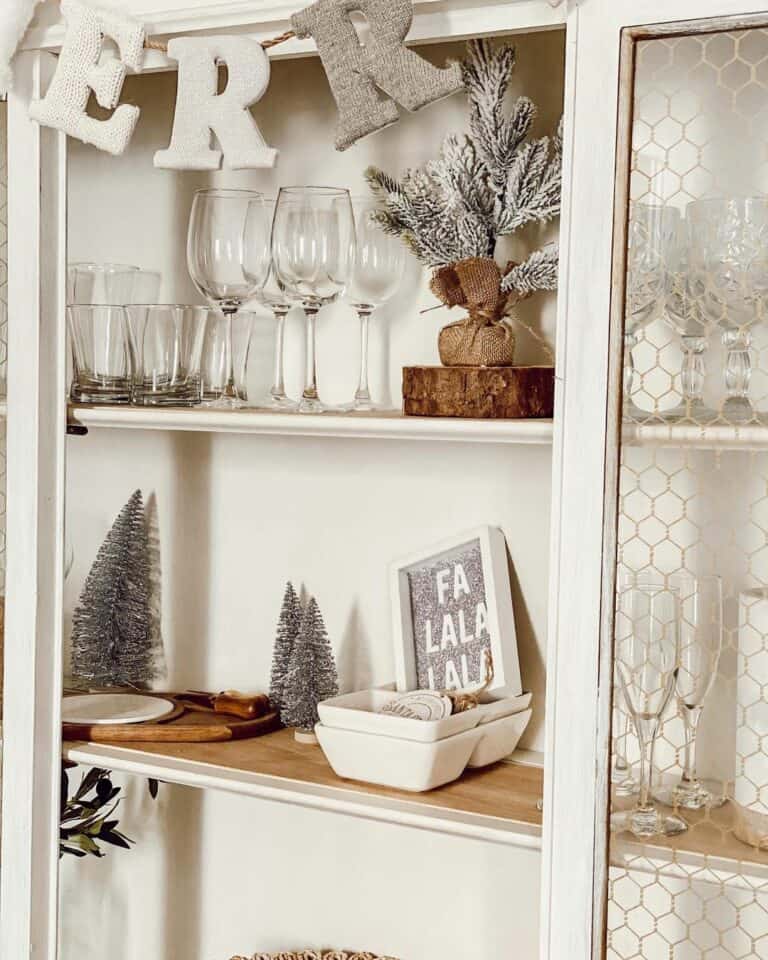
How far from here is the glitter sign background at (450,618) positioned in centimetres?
145

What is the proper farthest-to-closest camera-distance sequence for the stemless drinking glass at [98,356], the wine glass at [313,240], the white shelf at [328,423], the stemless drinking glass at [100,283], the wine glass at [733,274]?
the stemless drinking glass at [100,283], the stemless drinking glass at [98,356], the wine glass at [313,240], the white shelf at [328,423], the wine glass at [733,274]

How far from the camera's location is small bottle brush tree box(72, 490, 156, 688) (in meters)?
1.65

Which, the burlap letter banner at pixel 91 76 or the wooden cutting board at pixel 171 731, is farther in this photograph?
the wooden cutting board at pixel 171 731

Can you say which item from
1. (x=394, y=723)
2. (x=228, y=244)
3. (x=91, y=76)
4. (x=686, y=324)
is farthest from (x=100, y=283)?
(x=686, y=324)

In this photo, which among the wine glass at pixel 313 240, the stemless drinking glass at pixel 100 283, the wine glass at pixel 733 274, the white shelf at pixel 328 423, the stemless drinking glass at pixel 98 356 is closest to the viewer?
the wine glass at pixel 733 274

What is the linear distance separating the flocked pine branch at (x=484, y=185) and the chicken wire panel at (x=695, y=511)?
0.22 metres

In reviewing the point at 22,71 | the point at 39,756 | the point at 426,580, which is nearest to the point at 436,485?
the point at 426,580

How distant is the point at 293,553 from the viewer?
1652mm

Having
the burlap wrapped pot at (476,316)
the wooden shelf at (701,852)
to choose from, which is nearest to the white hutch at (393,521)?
the wooden shelf at (701,852)

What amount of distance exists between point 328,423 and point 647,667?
417 millimetres

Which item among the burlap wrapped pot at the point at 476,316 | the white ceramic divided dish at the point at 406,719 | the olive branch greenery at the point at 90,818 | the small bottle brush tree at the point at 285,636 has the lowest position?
the olive branch greenery at the point at 90,818

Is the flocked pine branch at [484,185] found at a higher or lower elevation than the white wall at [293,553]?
higher

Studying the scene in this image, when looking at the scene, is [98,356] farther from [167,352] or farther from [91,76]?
[91,76]

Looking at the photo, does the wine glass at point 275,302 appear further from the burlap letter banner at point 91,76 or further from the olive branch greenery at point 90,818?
the olive branch greenery at point 90,818
